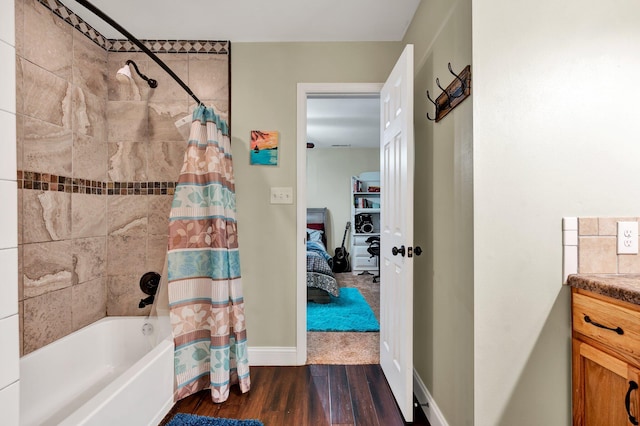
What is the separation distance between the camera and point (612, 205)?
4.11 feet

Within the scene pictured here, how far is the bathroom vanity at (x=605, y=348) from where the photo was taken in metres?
0.96

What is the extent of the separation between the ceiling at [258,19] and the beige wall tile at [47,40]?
18 centimetres

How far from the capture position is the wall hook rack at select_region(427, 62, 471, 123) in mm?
1318

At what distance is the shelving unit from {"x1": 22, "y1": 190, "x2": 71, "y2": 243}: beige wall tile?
4.77 meters

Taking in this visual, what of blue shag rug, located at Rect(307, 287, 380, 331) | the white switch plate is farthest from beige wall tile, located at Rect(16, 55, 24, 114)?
blue shag rug, located at Rect(307, 287, 380, 331)

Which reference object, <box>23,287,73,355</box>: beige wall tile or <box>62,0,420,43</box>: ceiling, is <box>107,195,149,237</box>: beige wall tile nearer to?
<box>23,287,73,355</box>: beige wall tile

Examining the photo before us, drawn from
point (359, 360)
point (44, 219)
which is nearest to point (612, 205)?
point (359, 360)

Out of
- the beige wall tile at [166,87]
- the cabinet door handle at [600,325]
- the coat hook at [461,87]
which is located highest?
the beige wall tile at [166,87]

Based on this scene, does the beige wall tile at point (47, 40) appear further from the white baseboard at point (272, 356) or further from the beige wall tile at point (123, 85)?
the white baseboard at point (272, 356)

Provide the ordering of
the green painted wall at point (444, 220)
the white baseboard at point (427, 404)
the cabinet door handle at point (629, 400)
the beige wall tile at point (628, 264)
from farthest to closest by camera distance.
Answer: the white baseboard at point (427, 404) < the green painted wall at point (444, 220) < the beige wall tile at point (628, 264) < the cabinet door handle at point (629, 400)

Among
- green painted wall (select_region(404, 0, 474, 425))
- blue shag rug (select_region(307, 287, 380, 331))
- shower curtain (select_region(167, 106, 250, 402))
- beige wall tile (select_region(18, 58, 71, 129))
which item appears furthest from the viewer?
blue shag rug (select_region(307, 287, 380, 331))

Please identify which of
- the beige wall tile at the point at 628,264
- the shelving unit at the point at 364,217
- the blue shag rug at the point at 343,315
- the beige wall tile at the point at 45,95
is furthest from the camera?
the shelving unit at the point at 364,217

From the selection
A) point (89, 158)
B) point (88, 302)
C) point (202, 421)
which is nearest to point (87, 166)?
point (89, 158)

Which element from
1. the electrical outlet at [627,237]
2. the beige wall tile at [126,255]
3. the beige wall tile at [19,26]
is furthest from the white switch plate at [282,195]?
the electrical outlet at [627,237]
